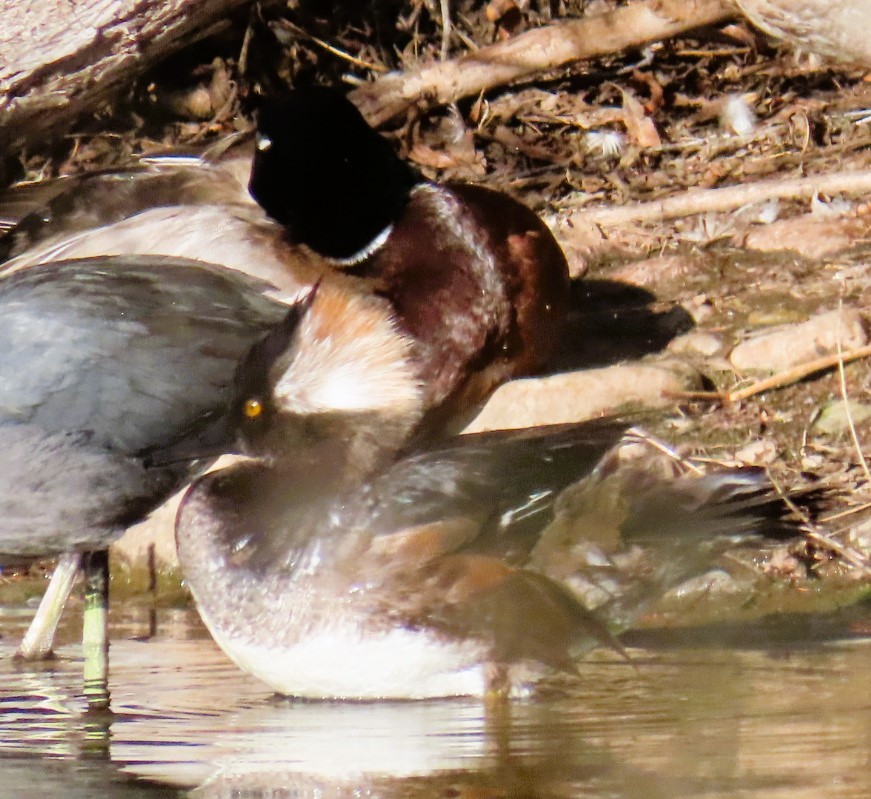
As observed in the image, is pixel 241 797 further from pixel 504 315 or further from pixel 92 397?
pixel 504 315

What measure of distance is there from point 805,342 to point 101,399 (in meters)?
2.45

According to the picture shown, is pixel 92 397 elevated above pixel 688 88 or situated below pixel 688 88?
above

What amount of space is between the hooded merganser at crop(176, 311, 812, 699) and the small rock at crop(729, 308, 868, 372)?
5.18 ft

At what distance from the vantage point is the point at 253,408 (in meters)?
3.88

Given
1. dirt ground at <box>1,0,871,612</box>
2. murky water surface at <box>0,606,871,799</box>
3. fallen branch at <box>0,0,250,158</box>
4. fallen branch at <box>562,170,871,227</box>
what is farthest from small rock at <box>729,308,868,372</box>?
fallen branch at <box>0,0,250,158</box>

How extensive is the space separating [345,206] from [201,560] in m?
2.30

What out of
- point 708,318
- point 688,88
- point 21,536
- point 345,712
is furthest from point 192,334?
point 688,88

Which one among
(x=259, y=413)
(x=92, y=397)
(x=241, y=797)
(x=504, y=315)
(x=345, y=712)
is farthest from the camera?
(x=504, y=315)

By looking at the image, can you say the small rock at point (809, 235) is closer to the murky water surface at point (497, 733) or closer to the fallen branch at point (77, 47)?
the murky water surface at point (497, 733)

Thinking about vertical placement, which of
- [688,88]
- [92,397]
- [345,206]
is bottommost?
[688,88]

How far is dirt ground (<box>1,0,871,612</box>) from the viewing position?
17.1ft

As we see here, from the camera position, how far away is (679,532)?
3697 mm

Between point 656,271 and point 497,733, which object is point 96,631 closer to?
point 497,733

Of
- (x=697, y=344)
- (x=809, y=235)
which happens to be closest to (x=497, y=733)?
(x=697, y=344)
